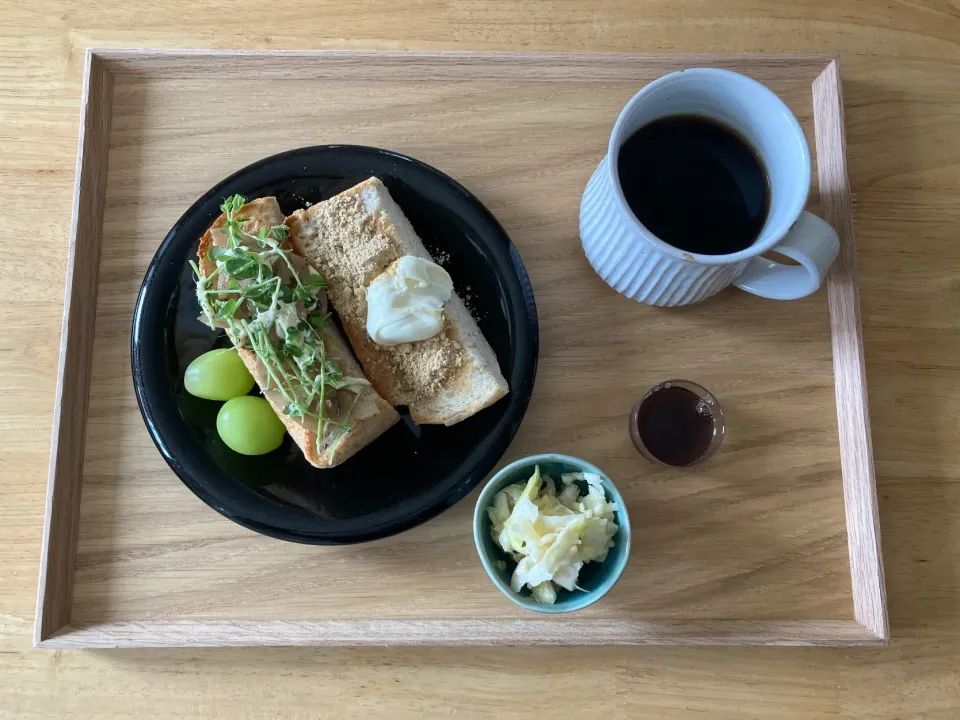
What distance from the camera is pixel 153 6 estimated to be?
4.21 ft

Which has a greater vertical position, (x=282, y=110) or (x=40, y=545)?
(x=282, y=110)

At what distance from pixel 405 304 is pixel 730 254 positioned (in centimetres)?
47

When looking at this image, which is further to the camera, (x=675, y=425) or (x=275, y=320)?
(x=675, y=425)

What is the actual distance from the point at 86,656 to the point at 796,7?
1.69 meters

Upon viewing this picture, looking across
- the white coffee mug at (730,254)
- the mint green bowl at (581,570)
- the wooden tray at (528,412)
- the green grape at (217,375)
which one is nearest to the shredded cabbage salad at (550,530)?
the mint green bowl at (581,570)

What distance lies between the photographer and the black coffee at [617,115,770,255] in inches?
40.7

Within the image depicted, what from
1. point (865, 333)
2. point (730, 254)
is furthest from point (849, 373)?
point (730, 254)

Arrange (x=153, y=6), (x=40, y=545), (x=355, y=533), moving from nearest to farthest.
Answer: (x=355, y=533) < (x=40, y=545) < (x=153, y=6)

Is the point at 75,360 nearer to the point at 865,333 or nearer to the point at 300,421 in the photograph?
the point at 300,421

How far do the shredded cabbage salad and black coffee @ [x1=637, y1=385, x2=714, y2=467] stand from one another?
0.51 feet

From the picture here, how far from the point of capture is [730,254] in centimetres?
96

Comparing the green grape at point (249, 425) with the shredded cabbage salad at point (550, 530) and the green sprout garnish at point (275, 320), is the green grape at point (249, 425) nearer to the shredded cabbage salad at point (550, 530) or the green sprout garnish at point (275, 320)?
the green sprout garnish at point (275, 320)

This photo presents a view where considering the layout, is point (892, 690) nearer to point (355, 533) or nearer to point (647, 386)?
point (647, 386)

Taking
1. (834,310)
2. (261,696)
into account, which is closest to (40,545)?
(261,696)
